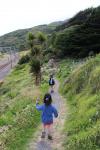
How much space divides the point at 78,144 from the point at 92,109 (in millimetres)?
3799

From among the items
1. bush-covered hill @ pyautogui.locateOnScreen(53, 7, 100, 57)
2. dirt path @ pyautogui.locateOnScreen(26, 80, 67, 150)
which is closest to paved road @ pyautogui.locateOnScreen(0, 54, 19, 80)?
bush-covered hill @ pyautogui.locateOnScreen(53, 7, 100, 57)

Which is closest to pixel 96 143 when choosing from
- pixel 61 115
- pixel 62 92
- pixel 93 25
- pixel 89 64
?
pixel 61 115

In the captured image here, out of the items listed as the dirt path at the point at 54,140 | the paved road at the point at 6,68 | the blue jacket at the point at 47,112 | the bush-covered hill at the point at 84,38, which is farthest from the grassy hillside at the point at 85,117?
the paved road at the point at 6,68

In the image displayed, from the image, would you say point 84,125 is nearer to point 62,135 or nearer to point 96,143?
point 62,135

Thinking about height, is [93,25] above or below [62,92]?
above

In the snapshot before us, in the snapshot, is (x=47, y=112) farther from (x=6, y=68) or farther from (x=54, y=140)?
(x=6, y=68)

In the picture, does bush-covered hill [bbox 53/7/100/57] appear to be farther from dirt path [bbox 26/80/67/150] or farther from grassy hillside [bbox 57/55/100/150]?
dirt path [bbox 26/80/67/150]

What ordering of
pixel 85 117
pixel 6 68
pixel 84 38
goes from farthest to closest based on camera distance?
pixel 6 68, pixel 84 38, pixel 85 117

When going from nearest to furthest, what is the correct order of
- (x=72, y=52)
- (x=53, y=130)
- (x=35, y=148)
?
(x=35, y=148), (x=53, y=130), (x=72, y=52)

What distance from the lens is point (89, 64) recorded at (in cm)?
2775

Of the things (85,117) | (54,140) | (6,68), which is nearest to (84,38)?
(85,117)

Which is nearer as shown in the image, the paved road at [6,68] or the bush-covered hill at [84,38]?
the bush-covered hill at [84,38]

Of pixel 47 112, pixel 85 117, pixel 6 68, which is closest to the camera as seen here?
pixel 47 112

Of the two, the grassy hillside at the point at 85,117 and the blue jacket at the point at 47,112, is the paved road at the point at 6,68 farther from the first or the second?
the blue jacket at the point at 47,112
